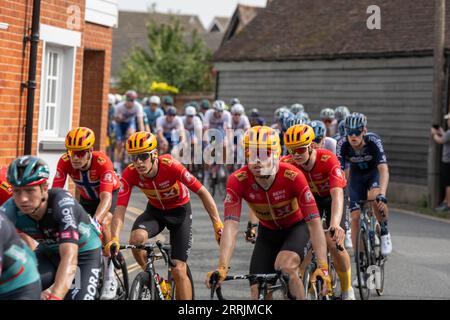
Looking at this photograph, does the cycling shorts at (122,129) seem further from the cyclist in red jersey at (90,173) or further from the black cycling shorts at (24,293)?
the black cycling shorts at (24,293)

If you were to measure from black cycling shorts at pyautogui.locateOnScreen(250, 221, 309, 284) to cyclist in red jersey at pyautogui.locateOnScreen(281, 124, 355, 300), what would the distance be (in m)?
0.50

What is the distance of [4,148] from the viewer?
1481 centimetres

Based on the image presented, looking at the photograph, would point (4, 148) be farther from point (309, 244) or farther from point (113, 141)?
point (113, 141)

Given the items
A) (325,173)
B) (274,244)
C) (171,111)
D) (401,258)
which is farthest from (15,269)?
(171,111)

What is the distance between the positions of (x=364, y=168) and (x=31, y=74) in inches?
208

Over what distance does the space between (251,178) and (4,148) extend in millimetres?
7194

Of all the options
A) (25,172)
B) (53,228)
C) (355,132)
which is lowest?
(53,228)

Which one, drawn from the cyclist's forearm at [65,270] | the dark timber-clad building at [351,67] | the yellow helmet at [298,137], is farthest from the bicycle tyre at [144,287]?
the dark timber-clad building at [351,67]

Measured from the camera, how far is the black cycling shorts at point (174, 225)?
1012 cm

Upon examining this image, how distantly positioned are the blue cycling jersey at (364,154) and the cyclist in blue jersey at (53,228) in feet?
18.1

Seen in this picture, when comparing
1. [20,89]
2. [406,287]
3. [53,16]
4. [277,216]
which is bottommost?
[406,287]

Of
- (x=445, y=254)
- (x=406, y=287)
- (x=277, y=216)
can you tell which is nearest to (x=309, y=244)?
(x=277, y=216)

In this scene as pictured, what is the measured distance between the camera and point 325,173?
34.5 feet

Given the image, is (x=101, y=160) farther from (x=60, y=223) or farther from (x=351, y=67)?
(x=351, y=67)
